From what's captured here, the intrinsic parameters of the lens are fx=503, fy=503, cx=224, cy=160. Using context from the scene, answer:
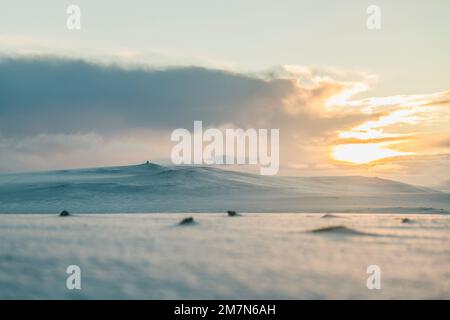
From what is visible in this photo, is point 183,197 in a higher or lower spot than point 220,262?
higher

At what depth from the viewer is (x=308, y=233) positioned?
7.39 m

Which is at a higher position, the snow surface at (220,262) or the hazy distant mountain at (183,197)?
the hazy distant mountain at (183,197)

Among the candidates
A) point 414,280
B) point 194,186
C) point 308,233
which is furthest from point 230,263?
point 194,186

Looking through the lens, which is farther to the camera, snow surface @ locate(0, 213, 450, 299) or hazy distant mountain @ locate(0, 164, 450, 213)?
hazy distant mountain @ locate(0, 164, 450, 213)

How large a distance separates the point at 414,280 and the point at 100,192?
22478 mm

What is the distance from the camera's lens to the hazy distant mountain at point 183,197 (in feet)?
63.4

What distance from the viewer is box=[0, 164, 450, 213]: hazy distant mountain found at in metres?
19.3

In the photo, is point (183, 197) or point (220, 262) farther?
point (183, 197)

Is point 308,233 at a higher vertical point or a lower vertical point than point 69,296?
higher

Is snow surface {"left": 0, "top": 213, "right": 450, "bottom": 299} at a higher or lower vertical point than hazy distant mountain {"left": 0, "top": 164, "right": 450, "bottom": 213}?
lower

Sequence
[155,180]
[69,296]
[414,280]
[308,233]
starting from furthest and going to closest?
[155,180]
[308,233]
[414,280]
[69,296]

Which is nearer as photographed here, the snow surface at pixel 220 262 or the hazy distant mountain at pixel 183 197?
the snow surface at pixel 220 262

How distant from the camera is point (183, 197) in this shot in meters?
24.9
